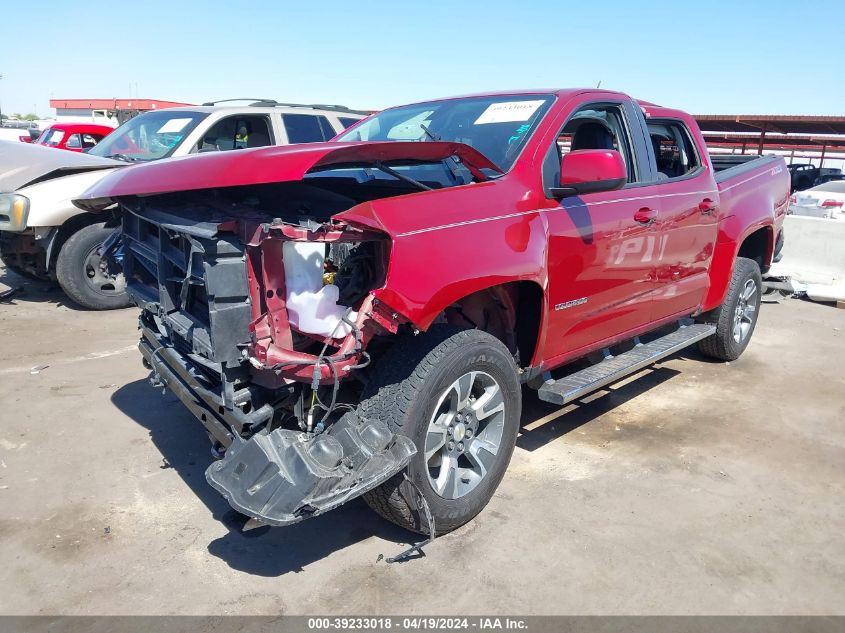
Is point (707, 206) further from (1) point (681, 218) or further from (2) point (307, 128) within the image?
(2) point (307, 128)

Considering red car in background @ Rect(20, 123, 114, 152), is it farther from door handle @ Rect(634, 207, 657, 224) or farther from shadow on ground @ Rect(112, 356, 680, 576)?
door handle @ Rect(634, 207, 657, 224)

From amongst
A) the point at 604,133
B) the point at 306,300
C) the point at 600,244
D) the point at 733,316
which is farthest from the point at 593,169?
the point at 733,316

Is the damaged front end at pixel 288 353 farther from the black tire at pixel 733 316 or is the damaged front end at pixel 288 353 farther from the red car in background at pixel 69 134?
the red car in background at pixel 69 134

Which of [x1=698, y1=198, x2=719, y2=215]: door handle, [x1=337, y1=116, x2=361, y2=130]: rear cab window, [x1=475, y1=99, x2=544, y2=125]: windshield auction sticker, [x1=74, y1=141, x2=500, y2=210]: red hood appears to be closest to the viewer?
[x1=74, y1=141, x2=500, y2=210]: red hood

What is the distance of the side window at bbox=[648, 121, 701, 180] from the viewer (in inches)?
194

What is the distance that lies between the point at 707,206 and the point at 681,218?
44 cm

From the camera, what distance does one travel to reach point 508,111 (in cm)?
386

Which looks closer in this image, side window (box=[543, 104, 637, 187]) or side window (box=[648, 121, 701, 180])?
side window (box=[543, 104, 637, 187])

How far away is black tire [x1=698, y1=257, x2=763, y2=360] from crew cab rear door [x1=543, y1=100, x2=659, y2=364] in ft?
4.81

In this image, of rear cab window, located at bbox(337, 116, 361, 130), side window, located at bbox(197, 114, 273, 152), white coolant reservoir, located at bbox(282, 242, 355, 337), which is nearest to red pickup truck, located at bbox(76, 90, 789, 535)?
white coolant reservoir, located at bbox(282, 242, 355, 337)

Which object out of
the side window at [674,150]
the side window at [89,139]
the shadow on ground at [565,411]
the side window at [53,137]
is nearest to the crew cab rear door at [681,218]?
the side window at [674,150]

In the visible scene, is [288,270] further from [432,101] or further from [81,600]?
[432,101]

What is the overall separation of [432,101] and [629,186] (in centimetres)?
140

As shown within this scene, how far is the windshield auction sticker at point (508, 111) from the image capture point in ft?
12.4
